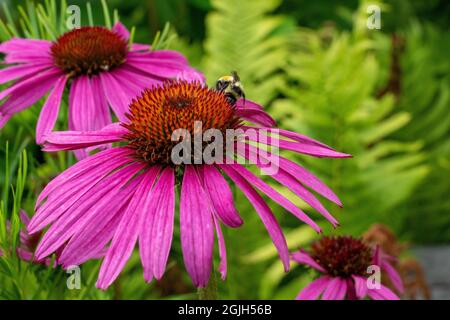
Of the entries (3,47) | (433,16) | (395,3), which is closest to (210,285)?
(3,47)

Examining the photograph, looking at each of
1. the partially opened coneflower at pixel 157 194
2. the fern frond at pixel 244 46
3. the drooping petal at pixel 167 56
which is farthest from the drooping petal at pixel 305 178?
the fern frond at pixel 244 46

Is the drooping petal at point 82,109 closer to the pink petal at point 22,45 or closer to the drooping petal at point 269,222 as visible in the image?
the pink petal at point 22,45

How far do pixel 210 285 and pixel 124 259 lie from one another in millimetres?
155

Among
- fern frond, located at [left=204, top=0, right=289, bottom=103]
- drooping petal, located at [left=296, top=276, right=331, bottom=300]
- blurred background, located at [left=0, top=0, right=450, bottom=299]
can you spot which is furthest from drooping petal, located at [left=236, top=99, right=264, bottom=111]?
fern frond, located at [left=204, top=0, right=289, bottom=103]

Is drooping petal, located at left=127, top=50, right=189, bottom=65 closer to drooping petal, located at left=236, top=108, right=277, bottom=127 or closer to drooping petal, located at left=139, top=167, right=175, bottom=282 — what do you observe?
drooping petal, located at left=236, top=108, right=277, bottom=127

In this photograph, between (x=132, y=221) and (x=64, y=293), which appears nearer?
(x=132, y=221)

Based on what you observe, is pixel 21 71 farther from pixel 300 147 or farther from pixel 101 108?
pixel 300 147

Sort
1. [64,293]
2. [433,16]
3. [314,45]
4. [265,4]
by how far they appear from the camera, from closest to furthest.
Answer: [64,293] < [314,45] < [265,4] < [433,16]

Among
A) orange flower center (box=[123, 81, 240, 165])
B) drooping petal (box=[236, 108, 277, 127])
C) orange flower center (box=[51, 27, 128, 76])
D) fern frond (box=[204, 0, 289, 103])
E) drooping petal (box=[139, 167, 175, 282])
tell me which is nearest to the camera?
drooping petal (box=[139, 167, 175, 282])

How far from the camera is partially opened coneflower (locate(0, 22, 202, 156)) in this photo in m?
0.82

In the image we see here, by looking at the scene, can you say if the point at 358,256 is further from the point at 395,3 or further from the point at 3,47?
the point at 395,3

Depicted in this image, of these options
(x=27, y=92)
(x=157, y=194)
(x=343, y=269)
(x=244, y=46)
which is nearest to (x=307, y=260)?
(x=343, y=269)

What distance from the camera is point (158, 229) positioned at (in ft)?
1.83

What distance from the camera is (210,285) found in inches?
26.5
